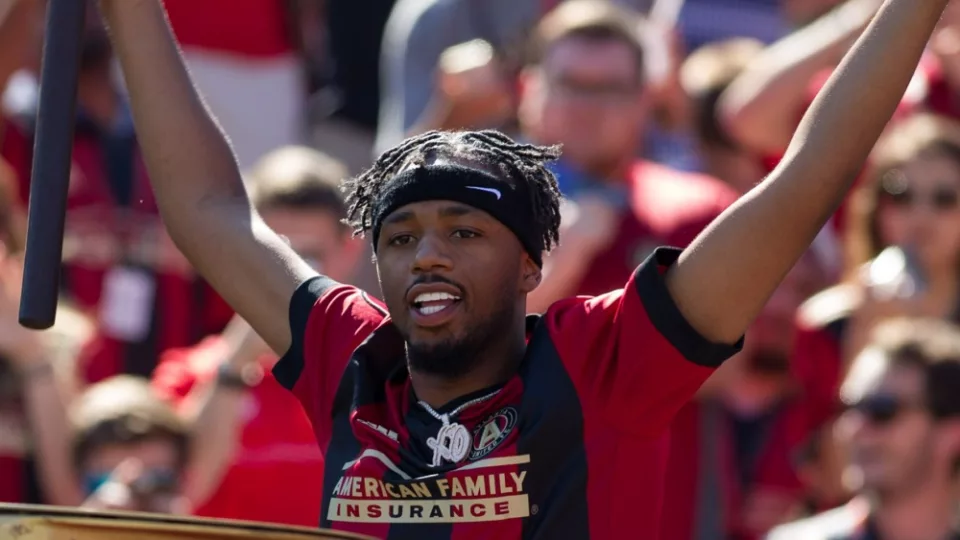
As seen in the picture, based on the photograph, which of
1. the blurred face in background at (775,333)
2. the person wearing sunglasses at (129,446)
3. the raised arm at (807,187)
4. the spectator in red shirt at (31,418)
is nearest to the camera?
the raised arm at (807,187)

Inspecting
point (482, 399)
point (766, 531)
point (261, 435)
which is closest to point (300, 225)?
point (261, 435)

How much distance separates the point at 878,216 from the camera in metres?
6.32

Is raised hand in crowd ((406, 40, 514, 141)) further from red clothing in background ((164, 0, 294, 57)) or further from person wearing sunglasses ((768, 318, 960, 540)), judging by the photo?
person wearing sunglasses ((768, 318, 960, 540))

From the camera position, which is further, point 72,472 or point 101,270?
point 101,270

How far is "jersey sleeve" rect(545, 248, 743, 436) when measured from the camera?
3.36 meters

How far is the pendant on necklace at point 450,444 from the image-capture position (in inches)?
138

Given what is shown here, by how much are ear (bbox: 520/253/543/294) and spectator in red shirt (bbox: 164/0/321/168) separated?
446 centimetres

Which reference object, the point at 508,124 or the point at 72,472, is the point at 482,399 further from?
the point at 508,124

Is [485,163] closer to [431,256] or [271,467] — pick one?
[431,256]

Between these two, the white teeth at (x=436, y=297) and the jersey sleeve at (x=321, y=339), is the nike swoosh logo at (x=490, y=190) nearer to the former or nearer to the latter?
the white teeth at (x=436, y=297)

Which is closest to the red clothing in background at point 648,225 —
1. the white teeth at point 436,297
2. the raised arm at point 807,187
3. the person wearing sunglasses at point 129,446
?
the person wearing sunglasses at point 129,446

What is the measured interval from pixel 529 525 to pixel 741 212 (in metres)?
0.61

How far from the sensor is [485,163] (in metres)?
3.60

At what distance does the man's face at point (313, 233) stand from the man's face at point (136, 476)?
0.76 m
